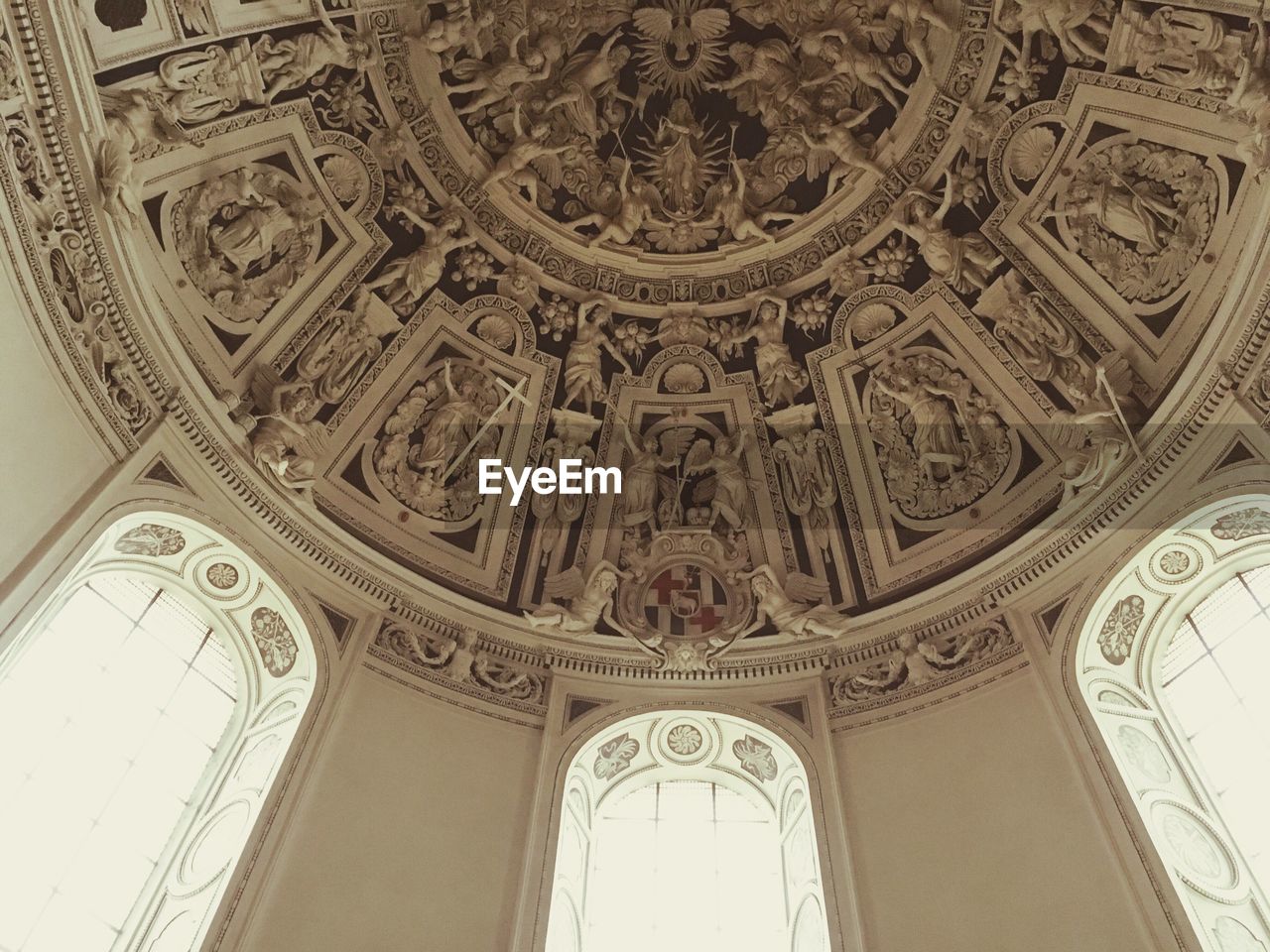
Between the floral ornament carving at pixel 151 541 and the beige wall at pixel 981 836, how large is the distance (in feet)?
26.0

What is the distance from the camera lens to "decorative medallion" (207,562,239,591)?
1305 centimetres

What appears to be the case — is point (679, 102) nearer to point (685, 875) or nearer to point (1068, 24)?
point (1068, 24)

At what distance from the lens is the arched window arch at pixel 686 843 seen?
1170cm

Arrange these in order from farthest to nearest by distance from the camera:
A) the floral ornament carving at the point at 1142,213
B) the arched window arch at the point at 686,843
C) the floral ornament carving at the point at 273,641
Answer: the floral ornament carving at the point at 1142,213 < the floral ornament carving at the point at 273,641 < the arched window arch at the point at 686,843

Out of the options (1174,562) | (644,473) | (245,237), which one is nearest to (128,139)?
(245,237)

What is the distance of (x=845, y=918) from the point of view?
10984 mm

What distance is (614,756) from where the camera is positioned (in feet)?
44.8

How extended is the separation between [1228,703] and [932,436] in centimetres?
545

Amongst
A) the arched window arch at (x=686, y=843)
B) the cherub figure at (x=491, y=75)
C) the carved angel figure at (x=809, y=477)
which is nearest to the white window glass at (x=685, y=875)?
the arched window arch at (x=686, y=843)

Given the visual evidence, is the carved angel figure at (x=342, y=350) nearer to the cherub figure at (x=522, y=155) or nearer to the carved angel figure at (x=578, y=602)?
the cherub figure at (x=522, y=155)

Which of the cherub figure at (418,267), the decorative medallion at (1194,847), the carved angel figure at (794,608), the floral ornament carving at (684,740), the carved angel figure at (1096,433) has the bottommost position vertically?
the decorative medallion at (1194,847)

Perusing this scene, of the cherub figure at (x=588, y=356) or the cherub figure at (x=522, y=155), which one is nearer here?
the cherub figure at (x=522, y=155)

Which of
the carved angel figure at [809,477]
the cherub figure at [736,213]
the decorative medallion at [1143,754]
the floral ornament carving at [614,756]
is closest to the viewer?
the decorative medallion at [1143,754]

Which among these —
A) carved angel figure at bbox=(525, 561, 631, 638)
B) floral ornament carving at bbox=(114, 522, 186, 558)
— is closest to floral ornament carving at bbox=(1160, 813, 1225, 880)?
carved angel figure at bbox=(525, 561, 631, 638)
